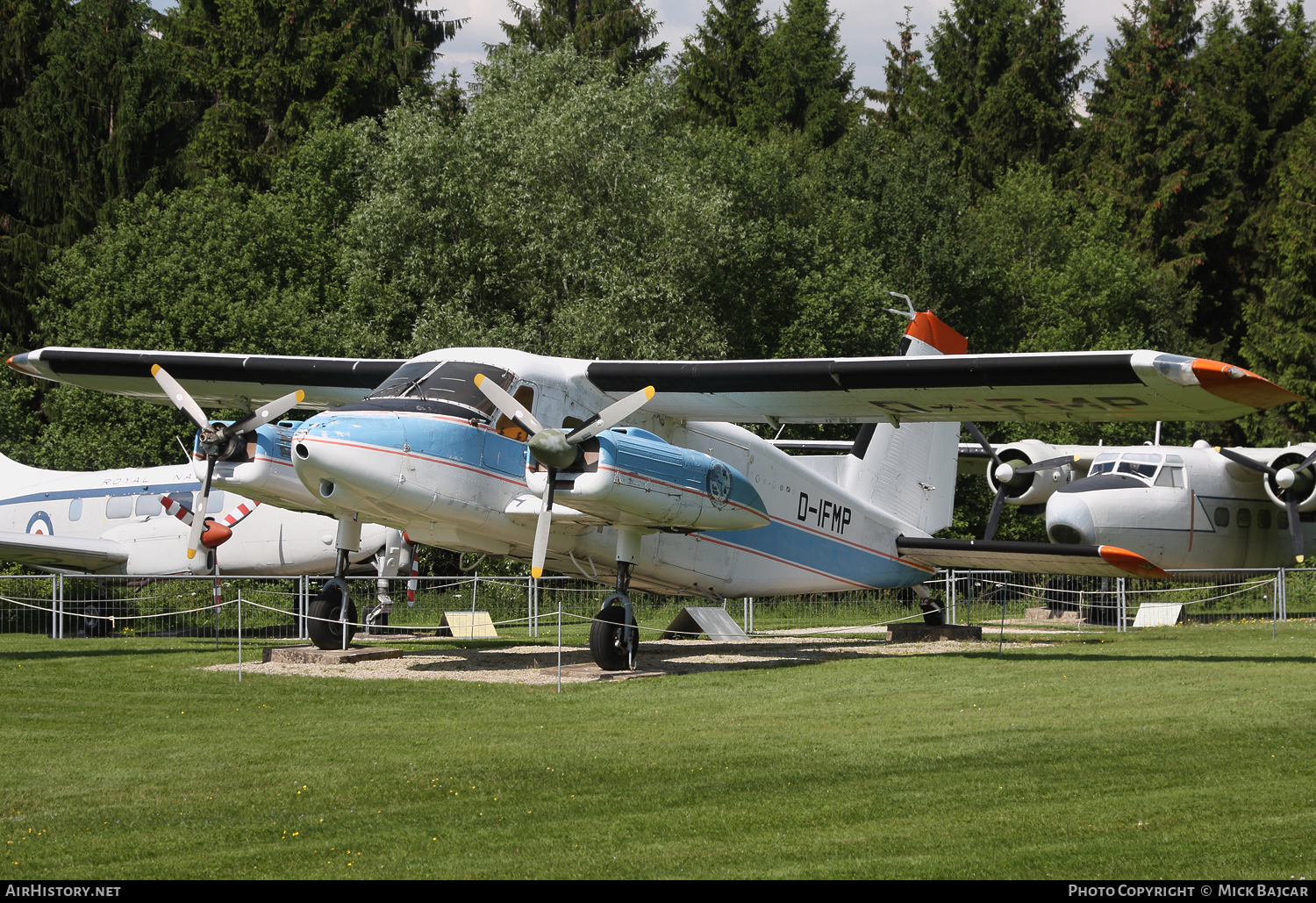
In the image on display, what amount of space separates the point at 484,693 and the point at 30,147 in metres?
38.6

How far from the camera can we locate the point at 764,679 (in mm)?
14523

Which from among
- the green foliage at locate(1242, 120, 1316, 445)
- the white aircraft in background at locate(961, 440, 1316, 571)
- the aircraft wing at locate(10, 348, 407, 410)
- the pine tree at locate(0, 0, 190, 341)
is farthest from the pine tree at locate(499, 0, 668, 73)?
the aircraft wing at locate(10, 348, 407, 410)

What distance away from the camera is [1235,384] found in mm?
13234

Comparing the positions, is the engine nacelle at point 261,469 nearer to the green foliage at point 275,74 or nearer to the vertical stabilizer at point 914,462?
the vertical stabilizer at point 914,462

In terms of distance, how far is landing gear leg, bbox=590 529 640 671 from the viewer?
15070mm

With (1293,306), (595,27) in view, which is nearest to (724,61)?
(595,27)

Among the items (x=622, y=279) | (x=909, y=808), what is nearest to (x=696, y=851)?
(x=909, y=808)

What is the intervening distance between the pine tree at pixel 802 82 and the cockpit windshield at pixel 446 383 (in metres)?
44.1

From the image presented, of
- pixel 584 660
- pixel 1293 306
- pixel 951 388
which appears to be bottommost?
pixel 584 660

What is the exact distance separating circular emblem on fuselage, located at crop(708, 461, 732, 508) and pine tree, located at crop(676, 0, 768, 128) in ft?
150

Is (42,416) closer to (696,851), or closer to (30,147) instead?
(30,147)

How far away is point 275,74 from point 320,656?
125 feet

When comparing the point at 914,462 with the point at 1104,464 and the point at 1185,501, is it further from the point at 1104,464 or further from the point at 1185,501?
the point at 1185,501

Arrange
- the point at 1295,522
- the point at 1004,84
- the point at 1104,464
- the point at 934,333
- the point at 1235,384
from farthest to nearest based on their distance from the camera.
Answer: the point at 1004,84
the point at 1104,464
the point at 1295,522
the point at 934,333
the point at 1235,384
